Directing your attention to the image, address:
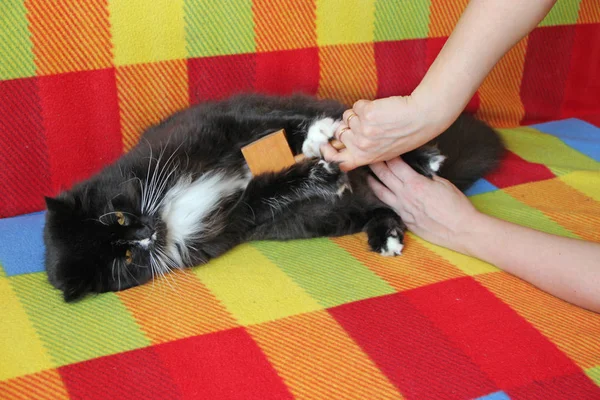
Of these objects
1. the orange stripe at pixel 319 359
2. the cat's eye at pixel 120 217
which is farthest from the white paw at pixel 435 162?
the cat's eye at pixel 120 217

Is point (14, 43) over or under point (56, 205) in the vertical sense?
over

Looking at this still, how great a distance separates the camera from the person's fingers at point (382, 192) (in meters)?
1.68

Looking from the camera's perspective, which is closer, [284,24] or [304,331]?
[304,331]

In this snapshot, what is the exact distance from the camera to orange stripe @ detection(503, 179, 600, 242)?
64.2 inches

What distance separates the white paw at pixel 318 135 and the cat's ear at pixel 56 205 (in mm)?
605

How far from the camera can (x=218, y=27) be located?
1.82 metres

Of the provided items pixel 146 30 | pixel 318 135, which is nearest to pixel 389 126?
pixel 318 135

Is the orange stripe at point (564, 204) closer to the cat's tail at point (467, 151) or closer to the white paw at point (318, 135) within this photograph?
the cat's tail at point (467, 151)

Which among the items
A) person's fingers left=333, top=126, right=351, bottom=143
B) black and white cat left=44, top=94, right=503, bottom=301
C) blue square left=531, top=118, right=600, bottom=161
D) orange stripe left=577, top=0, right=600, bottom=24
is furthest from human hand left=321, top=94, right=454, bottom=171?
orange stripe left=577, top=0, right=600, bottom=24

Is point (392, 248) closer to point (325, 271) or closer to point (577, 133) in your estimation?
point (325, 271)

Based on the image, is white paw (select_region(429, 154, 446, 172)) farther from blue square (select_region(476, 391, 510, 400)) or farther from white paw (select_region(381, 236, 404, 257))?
blue square (select_region(476, 391, 510, 400))

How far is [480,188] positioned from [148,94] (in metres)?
1.03

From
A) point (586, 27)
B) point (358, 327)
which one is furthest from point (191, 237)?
point (586, 27)

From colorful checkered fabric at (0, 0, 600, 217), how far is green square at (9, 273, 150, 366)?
0.45 metres
